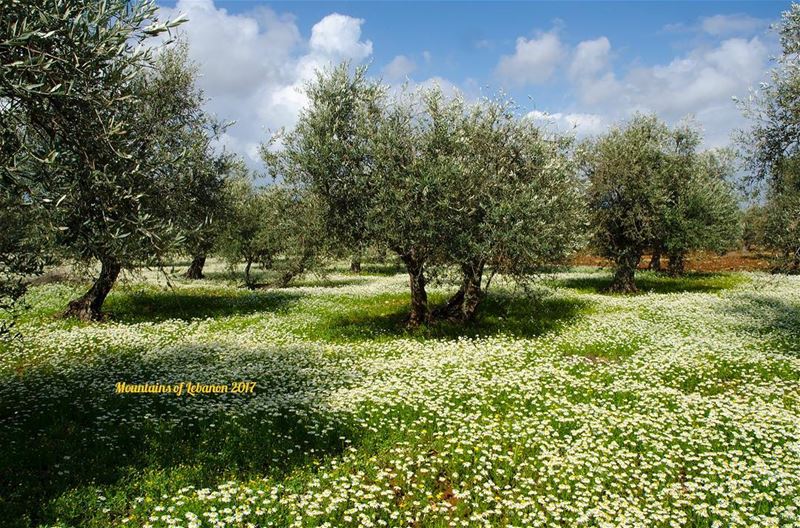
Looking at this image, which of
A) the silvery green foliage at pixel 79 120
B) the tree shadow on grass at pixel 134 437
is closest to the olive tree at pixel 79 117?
the silvery green foliage at pixel 79 120

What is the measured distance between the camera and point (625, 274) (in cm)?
3441

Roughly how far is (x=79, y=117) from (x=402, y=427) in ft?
27.6

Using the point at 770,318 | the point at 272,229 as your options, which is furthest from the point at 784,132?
the point at 272,229

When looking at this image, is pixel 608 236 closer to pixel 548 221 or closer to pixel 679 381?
pixel 548 221

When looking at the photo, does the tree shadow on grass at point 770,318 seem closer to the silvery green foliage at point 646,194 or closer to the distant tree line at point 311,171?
the distant tree line at point 311,171

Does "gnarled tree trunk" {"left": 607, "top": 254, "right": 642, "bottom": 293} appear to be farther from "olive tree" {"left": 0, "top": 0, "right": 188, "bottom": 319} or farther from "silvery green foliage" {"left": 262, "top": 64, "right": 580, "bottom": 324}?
"olive tree" {"left": 0, "top": 0, "right": 188, "bottom": 319}

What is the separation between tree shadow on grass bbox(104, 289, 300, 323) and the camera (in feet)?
78.6

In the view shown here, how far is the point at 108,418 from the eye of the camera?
11289mm

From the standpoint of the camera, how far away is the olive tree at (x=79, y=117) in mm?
7570

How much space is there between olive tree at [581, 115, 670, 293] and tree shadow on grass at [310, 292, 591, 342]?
640 cm

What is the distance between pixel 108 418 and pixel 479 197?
13.1 metres

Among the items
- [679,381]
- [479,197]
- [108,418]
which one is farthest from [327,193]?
[679,381]

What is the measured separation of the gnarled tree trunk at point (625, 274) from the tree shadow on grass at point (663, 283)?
801mm

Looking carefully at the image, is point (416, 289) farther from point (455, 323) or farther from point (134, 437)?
point (134, 437)
